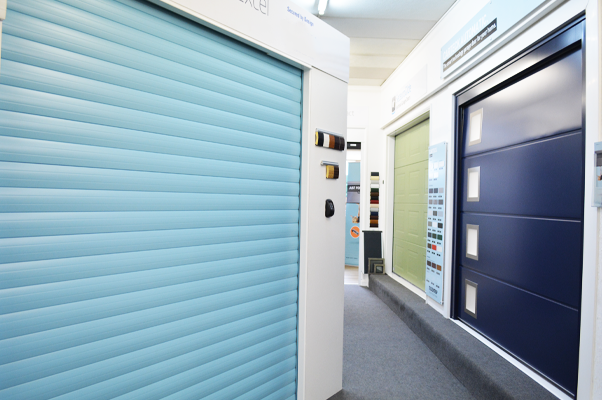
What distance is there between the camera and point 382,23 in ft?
12.0

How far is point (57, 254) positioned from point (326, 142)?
1455 millimetres

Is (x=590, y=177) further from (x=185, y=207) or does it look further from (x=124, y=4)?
(x=124, y=4)

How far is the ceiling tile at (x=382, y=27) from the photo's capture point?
361cm

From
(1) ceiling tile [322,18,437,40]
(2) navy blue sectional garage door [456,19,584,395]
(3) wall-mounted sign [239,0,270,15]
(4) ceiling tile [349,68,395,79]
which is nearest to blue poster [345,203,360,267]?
(4) ceiling tile [349,68,395,79]

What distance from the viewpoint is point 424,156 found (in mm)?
4242

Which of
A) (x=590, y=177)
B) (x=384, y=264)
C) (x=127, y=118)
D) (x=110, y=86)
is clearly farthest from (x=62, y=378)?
(x=384, y=264)

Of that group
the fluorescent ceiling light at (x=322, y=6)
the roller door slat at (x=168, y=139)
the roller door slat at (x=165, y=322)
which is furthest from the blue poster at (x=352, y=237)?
the roller door slat at (x=168, y=139)

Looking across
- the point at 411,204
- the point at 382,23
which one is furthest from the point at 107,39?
the point at 411,204

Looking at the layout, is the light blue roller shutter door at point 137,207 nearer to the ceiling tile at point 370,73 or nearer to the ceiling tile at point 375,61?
the ceiling tile at point 375,61

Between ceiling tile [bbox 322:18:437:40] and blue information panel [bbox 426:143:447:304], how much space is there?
4.68 ft

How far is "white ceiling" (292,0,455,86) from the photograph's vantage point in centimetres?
328

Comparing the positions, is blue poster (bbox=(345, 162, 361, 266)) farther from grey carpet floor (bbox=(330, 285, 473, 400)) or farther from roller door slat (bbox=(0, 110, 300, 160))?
roller door slat (bbox=(0, 110, 300, 160))

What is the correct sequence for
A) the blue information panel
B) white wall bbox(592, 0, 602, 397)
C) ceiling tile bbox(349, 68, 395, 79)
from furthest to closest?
ceiling tile bbox(349, 68, 395, 79) → the blue information panel → white wall bbox(592, 0, 602, 397)

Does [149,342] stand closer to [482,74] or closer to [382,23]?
[482,74]
